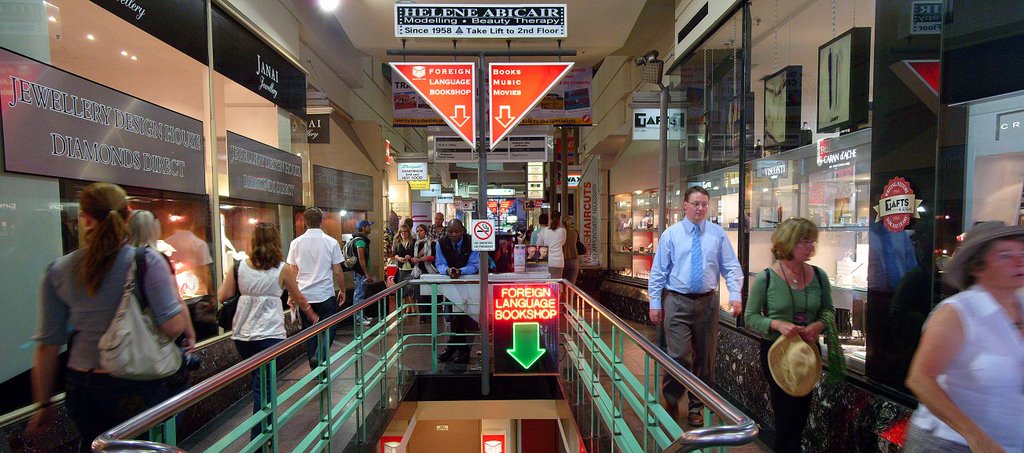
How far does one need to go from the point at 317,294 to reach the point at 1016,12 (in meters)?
5.40

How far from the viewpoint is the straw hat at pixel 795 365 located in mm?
2555

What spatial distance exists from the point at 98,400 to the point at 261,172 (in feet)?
14.2

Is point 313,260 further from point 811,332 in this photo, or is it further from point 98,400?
point 811,332

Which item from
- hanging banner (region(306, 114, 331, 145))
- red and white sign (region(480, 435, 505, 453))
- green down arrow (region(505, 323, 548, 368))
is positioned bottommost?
red and white sign (region(480, 435, 505, 453))

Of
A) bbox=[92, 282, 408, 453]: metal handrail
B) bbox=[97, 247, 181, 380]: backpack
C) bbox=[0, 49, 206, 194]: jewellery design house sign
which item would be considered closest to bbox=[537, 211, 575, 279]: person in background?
bbox=[0, 49, 206, 194]: jewellery design house sign

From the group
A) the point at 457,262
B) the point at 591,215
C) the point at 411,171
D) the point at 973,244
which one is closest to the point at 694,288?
the point at 973,244

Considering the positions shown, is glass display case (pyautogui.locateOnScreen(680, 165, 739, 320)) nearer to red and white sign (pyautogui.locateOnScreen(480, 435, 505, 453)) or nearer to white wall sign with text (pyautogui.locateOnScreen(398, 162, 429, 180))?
red and white sign (pyautogui.locateOnScreen(480, 435, 505, 453))

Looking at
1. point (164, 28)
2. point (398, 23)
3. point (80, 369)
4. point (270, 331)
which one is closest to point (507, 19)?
point (398, 23)

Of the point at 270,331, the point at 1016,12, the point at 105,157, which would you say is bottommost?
the point at 270,331

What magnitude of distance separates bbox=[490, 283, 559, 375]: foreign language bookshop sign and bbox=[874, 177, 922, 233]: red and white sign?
2851 mm

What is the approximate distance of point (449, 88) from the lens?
450 cm

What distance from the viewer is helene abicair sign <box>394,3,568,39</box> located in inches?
179

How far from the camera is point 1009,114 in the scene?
2328 millimetres

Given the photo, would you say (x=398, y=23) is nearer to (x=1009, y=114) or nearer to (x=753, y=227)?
(x=753, y=227)
